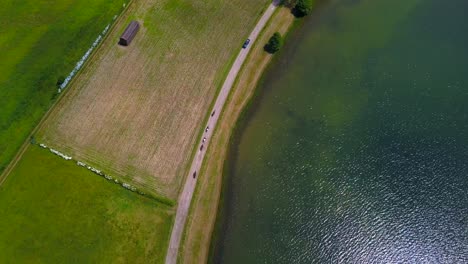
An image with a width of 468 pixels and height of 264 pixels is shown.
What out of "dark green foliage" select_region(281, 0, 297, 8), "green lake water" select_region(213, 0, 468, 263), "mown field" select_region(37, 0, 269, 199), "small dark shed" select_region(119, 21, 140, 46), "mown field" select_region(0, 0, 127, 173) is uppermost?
"mown field" select_region(0, 0, 127, 173)

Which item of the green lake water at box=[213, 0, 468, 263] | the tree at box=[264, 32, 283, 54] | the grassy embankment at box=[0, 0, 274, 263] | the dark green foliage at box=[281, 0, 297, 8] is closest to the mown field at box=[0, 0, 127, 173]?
the grassy embankment at box=[0, 0, 274, 263]

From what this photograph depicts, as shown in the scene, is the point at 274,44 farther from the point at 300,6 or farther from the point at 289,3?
the point at 289,3

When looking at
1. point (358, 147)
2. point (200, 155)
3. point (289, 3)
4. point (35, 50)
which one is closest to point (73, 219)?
point (200, 155)

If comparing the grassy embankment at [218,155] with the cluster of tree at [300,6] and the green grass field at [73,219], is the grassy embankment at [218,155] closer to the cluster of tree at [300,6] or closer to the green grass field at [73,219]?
the cluster of tree at [300,6]

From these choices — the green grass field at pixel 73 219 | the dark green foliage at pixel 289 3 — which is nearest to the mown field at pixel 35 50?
the green grass field at pixel 73 219

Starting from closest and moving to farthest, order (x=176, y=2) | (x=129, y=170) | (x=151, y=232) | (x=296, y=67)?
(x=151, y=232) < (x=129, y=170) < (x=296, y=67) < (x=176, y=2)

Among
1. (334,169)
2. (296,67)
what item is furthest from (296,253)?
(296,67)

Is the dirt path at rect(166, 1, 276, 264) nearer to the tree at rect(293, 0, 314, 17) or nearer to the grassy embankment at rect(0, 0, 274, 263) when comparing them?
the grassy embankment at rect(0, 0, 274, 263)

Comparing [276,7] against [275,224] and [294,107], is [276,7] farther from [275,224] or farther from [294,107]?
[275,224]
